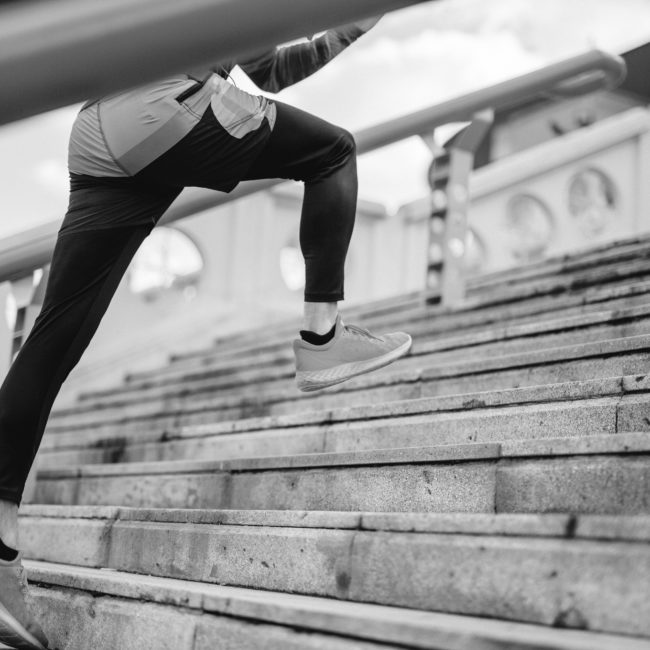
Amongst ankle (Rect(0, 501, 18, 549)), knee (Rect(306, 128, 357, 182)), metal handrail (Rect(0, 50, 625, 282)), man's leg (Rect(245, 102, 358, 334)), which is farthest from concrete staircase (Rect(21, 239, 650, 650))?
metal handrail (Rect(0, 50, 625, 282))

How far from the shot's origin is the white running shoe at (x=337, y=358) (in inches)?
90.1

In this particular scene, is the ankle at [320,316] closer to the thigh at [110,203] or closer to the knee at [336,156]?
the knee at [336,156]

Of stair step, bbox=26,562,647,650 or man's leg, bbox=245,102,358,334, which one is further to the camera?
man's leg, bbox=245,102,358,334

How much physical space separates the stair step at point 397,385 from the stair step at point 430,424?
1.09 ft

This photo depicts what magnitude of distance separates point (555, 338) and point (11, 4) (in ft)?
8.44

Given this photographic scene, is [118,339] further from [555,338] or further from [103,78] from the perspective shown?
[103,78]

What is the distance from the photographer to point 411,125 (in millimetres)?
4188

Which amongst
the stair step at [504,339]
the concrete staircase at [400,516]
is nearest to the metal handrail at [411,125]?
the concrete staircase at [400,516]

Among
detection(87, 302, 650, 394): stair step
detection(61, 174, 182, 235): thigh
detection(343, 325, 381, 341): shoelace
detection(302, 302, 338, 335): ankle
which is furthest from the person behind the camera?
detection(87, 302, 650, 394): stair step

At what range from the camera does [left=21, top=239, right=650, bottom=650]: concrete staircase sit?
1365mm

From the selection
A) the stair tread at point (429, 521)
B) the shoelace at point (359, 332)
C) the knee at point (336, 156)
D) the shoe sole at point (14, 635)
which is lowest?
the shoe sole at point (14, 635)

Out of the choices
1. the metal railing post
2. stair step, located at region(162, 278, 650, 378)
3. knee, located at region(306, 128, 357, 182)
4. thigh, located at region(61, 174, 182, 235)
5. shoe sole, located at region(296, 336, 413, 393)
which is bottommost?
shoe sole, located at region(296, 336, 413, 393)

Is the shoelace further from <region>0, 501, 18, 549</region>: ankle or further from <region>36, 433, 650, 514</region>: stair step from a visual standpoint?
<region>0, 501, 18, 549</region>: ankle

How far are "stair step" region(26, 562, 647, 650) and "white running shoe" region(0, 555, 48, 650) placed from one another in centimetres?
16
